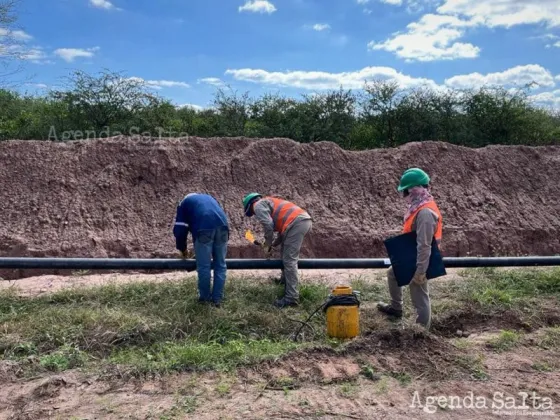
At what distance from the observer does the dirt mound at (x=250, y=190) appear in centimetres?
1194

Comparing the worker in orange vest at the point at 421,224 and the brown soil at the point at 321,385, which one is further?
the worker in orange vest at the point at 421,224

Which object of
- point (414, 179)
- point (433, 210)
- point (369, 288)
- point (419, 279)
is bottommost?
point (369, 288)

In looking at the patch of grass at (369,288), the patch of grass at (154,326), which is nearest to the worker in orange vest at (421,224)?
the patch of grass at (154,326)

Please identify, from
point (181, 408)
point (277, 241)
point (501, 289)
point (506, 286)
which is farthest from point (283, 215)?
point (506, 286)

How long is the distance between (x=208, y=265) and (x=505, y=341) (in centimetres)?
373

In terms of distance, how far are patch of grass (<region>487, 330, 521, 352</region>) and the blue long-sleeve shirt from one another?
142 inches

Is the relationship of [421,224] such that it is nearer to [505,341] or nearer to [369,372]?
[505,341]

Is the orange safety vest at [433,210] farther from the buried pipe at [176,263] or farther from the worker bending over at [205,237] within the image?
the worker bending over at [205,237]

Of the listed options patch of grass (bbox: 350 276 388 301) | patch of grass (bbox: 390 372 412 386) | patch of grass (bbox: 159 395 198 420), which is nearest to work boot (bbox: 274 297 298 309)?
patch of grass (bbox: 350 276 388 301)

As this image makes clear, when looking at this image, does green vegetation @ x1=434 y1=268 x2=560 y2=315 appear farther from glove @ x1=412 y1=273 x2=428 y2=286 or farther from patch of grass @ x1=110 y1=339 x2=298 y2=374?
patch of grass @ x1=110 y1=339 x2=298 y2=374

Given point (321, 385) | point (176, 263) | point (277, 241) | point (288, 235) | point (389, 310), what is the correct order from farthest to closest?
point (277, 241) → point (288, 235) → point (176, 263) → point (389, 310) → point (321, 385)

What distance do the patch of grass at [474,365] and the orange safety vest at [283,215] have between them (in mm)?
2887

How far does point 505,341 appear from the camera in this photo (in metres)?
5.75

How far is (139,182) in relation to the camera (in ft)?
43.1
